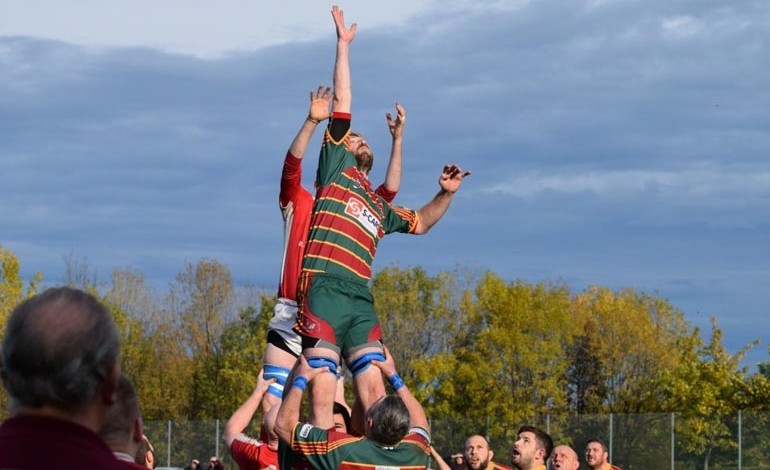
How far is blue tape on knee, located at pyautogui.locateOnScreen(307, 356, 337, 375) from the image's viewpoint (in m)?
8.49

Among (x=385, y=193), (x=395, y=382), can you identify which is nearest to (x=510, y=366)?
(x=385, y=193)

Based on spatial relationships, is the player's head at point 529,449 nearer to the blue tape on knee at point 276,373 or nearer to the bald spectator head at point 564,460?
the bald spectator head at point 564,460

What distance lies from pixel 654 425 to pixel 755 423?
5210 mm

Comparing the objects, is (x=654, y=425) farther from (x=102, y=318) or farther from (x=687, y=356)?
(x=102, y=318)

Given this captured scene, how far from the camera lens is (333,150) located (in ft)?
30.8

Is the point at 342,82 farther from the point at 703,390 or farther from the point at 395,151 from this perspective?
the point at 703,390

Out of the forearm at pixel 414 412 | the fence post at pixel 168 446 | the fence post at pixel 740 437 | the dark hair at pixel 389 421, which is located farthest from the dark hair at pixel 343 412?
the fence post at pixel 168 446

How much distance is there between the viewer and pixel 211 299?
73062 mm

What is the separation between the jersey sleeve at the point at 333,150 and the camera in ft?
30.6

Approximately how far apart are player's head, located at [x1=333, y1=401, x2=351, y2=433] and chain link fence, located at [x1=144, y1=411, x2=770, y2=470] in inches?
997

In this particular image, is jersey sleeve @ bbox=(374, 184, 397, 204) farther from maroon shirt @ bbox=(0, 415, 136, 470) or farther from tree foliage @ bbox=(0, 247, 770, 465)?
tree foliage @ bbox=(0, 247, 770, 465)

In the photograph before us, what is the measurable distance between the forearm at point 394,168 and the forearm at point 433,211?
0.33 meters

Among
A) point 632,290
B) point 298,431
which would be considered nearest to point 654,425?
point 632,290

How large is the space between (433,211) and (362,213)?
2.57 feet
